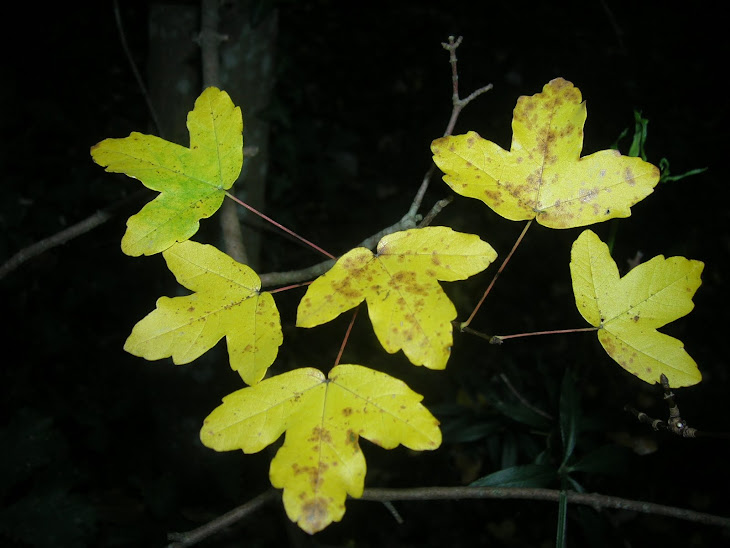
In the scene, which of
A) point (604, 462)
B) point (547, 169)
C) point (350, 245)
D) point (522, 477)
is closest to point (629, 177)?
point (547, 169)

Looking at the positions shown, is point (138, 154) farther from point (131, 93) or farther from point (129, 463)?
point (131, 93)

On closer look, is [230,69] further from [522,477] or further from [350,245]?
[522,477]

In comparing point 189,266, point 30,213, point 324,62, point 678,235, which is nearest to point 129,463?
point 30,213

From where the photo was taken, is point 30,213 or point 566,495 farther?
point 30,213

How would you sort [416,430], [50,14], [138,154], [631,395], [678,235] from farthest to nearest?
[50,14] → [678,235] → [631,395] → [138,154] → [416,430]

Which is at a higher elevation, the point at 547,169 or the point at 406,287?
the point at 547,169

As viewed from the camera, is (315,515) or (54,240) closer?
(315,515)

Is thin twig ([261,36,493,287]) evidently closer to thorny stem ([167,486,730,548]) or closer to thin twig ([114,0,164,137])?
thorny stem ([167,486,730,548])

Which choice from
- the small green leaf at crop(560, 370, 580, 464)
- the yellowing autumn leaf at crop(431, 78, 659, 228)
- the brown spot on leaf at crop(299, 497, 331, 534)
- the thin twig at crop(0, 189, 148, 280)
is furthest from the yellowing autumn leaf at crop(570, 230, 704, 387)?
the thin twig at crop(0, 189, 148, 280)
